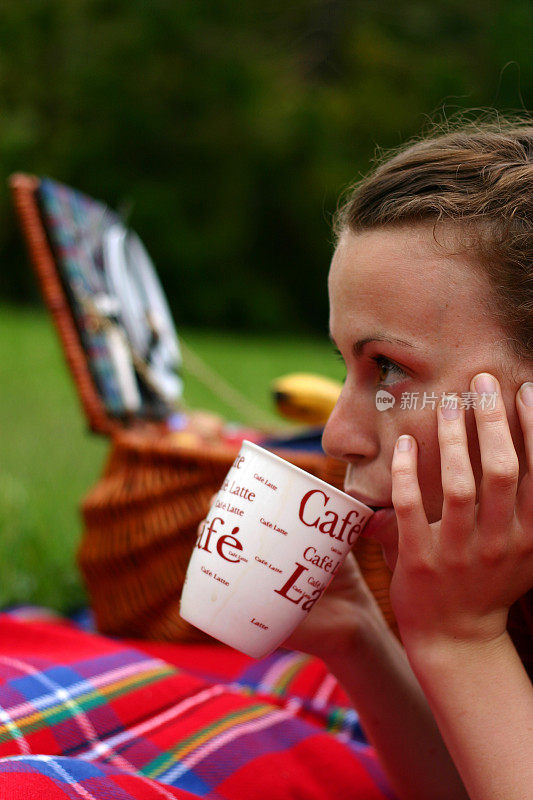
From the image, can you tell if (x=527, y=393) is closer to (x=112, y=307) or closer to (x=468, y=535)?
(x=468, y=535)

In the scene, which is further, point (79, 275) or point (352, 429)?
point (79, 275)

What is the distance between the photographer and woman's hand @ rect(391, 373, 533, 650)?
848 millimetres

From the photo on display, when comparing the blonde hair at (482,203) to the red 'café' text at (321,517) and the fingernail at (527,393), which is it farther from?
the red 'café' text at (321,517)

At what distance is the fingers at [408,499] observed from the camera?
2.84 feet

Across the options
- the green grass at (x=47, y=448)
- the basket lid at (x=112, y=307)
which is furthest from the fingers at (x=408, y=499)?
the green grass at (x=47, y=448)

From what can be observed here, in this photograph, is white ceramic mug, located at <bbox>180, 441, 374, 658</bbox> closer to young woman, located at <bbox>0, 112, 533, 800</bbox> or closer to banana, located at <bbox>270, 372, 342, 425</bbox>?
young woman, located at <bbox>0, 112, 533, 800</bbox>

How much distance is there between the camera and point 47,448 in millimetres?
3617

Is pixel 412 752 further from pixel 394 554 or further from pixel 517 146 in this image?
pixel 517 146

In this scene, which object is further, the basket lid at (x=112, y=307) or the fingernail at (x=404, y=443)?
the basket lid at (x=112, y=307)

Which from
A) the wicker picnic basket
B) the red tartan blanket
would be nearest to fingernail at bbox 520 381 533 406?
the red tartan blanket

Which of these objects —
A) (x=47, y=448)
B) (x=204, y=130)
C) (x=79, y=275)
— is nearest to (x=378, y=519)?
(x=79, y=275)

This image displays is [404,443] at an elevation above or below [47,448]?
above

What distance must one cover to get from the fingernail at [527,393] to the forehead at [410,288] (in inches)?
3.3

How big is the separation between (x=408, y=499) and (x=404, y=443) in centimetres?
6
